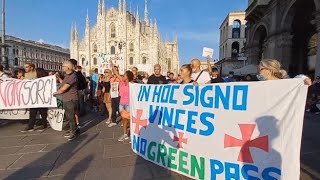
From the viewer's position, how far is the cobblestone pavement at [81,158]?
13.9ft

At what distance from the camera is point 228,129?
339 cm

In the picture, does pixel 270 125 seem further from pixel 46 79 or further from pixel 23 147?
pixel 46 79

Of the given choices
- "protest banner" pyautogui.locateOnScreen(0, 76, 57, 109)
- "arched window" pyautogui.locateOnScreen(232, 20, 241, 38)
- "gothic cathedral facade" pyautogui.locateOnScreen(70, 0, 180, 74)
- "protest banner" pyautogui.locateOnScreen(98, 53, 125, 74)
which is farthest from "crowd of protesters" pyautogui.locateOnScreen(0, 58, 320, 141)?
"gothic cathedral facade" pyautogui.locateOnScreen(70, 0, 180, 74)

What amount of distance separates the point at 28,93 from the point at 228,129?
19.4 ft

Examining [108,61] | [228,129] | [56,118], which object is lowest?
[56,118]

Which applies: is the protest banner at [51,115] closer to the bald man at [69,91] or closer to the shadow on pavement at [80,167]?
the bald man at [69,91]

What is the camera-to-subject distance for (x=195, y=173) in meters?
3.72

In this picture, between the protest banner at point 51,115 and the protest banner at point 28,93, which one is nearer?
the protest banner at point 28,93

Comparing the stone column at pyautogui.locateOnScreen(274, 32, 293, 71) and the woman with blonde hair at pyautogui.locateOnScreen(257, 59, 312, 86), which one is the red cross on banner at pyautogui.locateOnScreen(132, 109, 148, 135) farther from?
the stone column at pyautogui.locateOnScreen(274, 32, 293, 71)

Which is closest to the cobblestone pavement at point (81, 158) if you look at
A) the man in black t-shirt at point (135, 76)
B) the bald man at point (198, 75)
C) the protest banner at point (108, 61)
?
the man in black t-shirt at point (135, 76)

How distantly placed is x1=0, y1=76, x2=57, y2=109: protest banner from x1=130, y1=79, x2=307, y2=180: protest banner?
3636 mm

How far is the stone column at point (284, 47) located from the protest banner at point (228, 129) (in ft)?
51.0

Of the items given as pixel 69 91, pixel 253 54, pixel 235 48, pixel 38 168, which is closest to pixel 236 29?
pixel 235 48

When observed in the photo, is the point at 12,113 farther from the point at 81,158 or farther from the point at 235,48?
the point at 235,48
